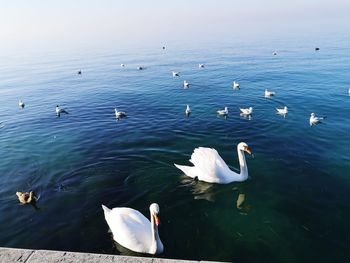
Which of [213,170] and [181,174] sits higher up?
[213,170]

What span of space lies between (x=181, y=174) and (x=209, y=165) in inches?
80.9

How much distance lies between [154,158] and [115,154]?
101 inches

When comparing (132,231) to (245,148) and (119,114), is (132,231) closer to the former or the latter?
(245,148)

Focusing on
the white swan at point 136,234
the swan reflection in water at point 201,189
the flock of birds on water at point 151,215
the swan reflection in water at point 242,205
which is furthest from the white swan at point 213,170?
the white swan at point 136,234

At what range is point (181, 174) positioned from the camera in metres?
16.0

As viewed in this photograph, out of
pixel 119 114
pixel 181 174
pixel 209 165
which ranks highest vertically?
pixel 209 165

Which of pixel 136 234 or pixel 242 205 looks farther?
pixel 242 205

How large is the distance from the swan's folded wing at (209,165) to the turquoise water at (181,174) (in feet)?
1.83

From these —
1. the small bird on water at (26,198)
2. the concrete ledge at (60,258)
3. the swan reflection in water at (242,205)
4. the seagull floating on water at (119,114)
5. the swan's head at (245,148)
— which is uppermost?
→ the concrete ledge at (60,258)

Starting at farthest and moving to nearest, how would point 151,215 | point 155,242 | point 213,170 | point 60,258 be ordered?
point 213,170
point 155,242
point 151,215
point 60,258

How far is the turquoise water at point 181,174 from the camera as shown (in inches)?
440

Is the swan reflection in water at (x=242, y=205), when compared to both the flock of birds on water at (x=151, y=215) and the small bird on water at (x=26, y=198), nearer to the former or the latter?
the flock of birds on water at (x=151, y=215)

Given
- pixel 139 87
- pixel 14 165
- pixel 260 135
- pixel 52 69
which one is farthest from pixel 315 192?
pixel 52 69

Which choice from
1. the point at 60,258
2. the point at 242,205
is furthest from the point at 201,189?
the point at 60,258
